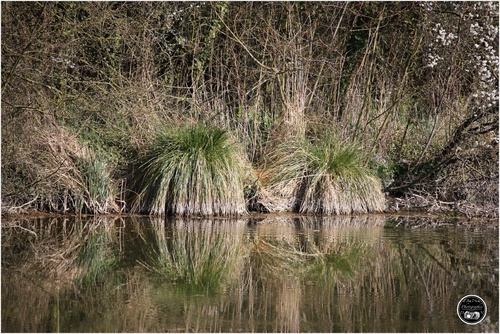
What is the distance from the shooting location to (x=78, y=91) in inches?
425

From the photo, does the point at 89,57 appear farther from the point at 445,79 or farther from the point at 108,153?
the point at 445,79

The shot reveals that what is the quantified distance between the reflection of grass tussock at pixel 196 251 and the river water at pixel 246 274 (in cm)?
1

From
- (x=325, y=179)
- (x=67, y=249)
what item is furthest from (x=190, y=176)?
(x=67, y=249)

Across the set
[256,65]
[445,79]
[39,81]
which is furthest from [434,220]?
[39,81]

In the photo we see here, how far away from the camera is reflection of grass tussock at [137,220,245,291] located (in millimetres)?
7195

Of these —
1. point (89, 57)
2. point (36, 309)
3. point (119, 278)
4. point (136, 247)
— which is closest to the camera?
point (36, 309)

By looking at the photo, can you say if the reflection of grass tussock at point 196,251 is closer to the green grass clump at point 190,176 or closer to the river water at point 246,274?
the river water at point 246,274

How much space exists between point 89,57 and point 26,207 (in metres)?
2.69

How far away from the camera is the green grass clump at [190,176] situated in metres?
10.1

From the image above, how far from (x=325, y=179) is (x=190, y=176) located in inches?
74.9

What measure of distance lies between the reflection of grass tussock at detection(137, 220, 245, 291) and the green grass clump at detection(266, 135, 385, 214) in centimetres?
115

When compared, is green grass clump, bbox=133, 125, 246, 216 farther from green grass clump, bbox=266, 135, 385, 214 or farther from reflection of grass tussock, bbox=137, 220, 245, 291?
green grass clump, bbox=266, 135, 385, 214

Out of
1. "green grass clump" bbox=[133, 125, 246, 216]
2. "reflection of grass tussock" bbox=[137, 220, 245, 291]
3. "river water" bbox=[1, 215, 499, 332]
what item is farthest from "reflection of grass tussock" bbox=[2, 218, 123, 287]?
"green grass clump" bbox=[133, 125, 246, 216]

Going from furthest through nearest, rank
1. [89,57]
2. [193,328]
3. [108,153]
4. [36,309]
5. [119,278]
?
1. [89,57]
2. [108,153]
3. [119,278]
4. [36,309]
5. [193,328]
